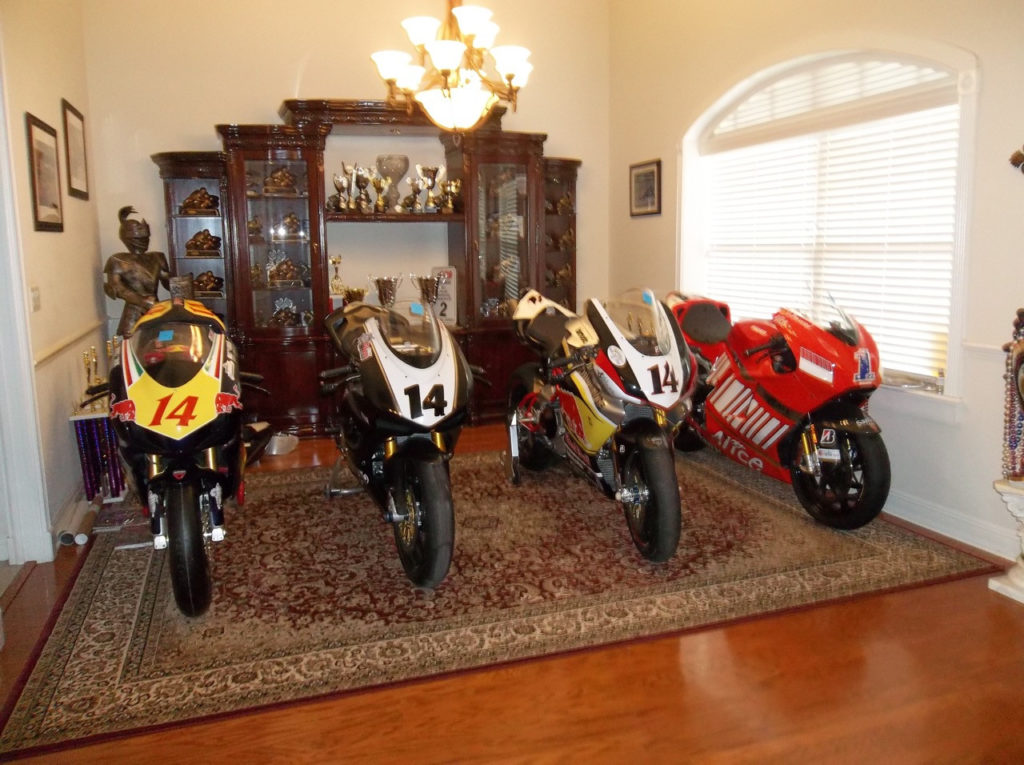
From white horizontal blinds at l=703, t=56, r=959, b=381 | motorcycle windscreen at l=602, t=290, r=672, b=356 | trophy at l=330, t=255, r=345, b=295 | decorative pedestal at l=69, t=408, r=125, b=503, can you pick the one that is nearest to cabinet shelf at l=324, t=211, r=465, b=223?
trophy at l=330, t=255, r=345, b=295

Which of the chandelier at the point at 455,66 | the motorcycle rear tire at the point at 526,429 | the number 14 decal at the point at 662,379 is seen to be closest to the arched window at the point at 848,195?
the number 14 decal at the point at 662,379

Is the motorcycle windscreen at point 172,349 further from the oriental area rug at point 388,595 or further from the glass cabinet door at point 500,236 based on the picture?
the glass cabinet door at point 500,236

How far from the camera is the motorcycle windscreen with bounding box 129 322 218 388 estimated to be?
269 cm

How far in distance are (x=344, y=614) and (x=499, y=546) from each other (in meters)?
0.81

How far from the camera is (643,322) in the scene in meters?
3.23

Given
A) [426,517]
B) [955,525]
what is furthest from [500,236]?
[955,525]

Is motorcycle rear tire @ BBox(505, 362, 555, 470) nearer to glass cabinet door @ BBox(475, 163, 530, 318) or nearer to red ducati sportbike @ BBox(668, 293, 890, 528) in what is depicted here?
red ducati sportbike @ BBox(668, 293, 890, 528)

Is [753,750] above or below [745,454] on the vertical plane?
below

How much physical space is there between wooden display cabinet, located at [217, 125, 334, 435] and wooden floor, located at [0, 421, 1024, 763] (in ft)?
9.02

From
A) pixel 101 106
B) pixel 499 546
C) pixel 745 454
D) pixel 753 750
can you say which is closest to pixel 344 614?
pixel 499 546

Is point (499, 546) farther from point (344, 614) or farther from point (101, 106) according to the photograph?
point (101, 106)

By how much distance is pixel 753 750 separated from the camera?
6.79 feet

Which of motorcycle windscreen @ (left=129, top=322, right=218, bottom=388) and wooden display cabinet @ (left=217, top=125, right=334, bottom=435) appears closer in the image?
motorcycle windscreen @ (left=129, top=322, right=218, bottom=388)

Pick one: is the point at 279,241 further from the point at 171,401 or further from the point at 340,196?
the point at 171,401
